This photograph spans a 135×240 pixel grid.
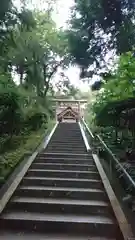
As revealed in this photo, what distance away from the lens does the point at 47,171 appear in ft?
21.7

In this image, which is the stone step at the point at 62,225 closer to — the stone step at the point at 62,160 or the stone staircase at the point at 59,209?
the stone staircase at the point at 59,209

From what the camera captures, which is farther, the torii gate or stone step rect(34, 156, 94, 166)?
the torii gate

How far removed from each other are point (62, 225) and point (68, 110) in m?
20.6

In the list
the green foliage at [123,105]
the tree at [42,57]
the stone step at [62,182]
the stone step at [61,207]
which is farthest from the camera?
the tree at [42,57]

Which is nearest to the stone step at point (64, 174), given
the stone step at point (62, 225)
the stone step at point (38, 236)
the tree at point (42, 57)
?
the stone step at point (62, 225)

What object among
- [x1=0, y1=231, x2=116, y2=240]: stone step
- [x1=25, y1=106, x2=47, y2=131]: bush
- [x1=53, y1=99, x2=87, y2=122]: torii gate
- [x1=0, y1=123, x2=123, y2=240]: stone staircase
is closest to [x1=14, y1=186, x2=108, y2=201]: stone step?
[x1=0, y1=123, x2=123, y2=240]: stone staircase

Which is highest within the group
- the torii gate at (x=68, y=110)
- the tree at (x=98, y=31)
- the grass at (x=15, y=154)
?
the tree at (x=98, y=31)

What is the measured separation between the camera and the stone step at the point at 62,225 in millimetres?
4219

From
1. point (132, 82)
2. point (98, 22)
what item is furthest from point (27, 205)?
point (98, 22)

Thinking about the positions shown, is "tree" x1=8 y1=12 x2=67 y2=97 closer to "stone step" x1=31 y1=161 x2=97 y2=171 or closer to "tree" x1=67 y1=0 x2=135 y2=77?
"tree" x1=67 y1=0 x2=135 y2=77

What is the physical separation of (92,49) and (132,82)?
6.28 metres

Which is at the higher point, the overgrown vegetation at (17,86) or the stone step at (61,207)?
the overgrown vegetation at (17,86)

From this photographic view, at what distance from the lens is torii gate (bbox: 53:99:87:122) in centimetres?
2448

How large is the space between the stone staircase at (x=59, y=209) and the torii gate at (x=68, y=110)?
58.0 ft
